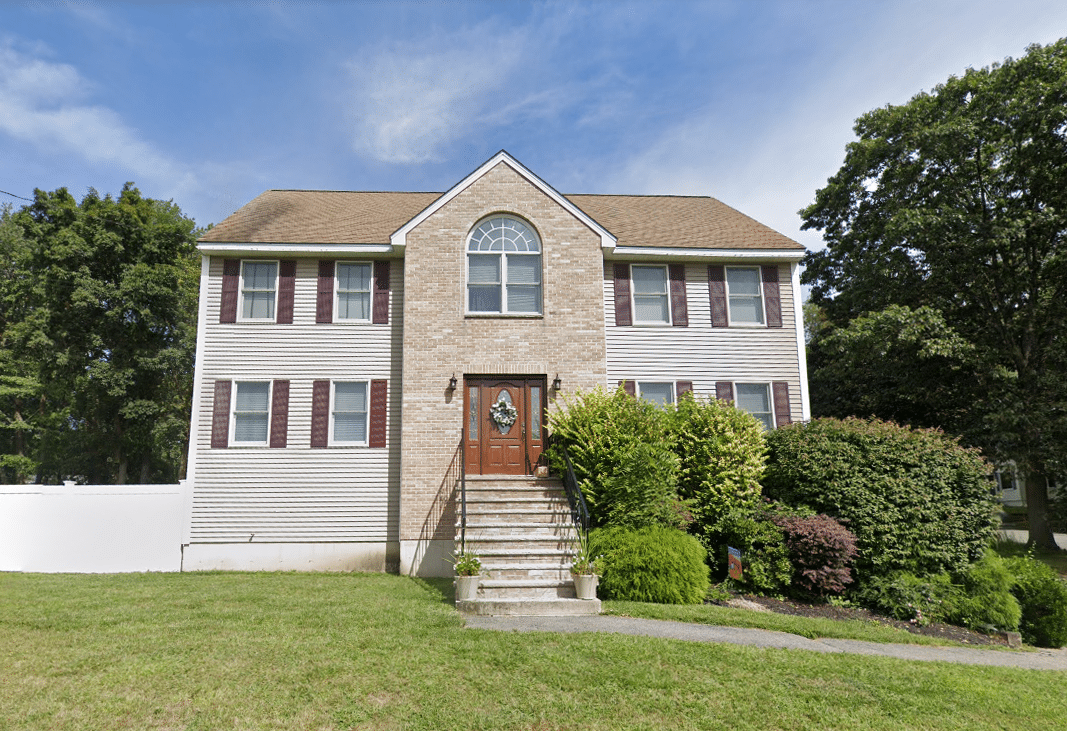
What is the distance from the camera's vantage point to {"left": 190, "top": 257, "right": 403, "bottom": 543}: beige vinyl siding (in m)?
12.8

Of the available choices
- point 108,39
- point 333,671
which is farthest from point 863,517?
point 108,39

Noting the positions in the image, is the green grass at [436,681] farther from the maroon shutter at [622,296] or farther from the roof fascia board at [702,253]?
the roof fascia board at [702,253]

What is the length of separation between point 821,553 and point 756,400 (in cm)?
507

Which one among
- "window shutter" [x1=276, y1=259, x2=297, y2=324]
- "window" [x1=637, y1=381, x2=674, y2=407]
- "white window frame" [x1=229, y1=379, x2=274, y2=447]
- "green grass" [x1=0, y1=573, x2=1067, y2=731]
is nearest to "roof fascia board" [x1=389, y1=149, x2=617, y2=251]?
"window shutter" [x1=276, y1=259, x2=297, y2=324]

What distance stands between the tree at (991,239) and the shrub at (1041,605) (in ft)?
24.9

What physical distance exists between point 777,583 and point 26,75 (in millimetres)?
15878

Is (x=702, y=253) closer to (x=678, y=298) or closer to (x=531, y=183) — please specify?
(x=678, y=298)

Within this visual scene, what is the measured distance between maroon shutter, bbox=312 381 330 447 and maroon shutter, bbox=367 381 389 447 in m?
0.92

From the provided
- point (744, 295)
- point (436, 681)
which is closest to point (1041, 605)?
point (744, 295)

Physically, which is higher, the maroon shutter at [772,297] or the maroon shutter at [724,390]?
the maroon shutter at [772,297]

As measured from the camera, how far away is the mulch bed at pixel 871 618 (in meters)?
8.64

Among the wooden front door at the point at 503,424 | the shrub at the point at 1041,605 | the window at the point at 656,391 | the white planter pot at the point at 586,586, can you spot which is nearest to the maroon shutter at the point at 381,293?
the wooden front door at the point at 503,424

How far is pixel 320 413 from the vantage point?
520 inches

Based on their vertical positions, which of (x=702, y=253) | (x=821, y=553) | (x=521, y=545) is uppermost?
(x=702, y=253)
